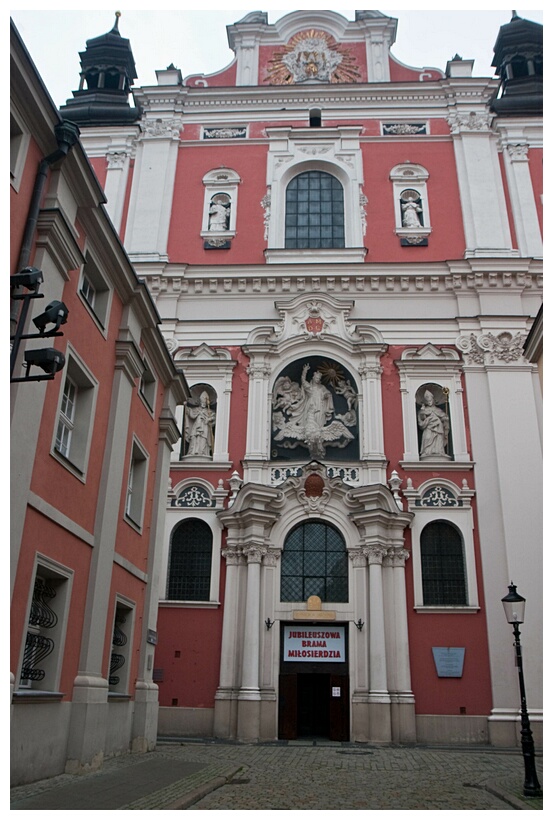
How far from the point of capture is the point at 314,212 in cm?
2644

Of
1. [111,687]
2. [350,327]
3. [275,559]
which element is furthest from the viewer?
[350,327]

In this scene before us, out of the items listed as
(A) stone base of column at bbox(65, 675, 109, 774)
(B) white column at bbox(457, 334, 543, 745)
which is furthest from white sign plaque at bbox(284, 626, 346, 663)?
(A) stone base of column at bbox(65, 675, 109, 774)

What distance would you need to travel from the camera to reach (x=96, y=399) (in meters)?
12.0

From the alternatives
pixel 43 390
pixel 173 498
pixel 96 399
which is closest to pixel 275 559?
pixel 173 498

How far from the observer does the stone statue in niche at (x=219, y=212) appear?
26.0 meters

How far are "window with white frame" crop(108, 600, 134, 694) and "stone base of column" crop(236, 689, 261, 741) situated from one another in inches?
238

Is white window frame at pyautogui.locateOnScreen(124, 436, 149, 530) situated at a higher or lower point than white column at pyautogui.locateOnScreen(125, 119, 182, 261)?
lower

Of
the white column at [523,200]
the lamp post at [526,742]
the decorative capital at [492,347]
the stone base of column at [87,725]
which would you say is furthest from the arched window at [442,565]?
the stone base of column at [87,725]

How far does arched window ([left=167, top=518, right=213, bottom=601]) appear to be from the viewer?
814 inches

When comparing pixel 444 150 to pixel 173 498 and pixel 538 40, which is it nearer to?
pixel 538 40

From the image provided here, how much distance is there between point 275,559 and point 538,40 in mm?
23288

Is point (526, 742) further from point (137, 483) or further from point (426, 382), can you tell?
point (426, 382)

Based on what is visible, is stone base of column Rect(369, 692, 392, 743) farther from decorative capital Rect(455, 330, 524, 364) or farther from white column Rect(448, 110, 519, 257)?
white column Rect(448, 110, 519, 257)

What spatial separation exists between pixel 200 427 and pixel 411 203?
35.4ft
